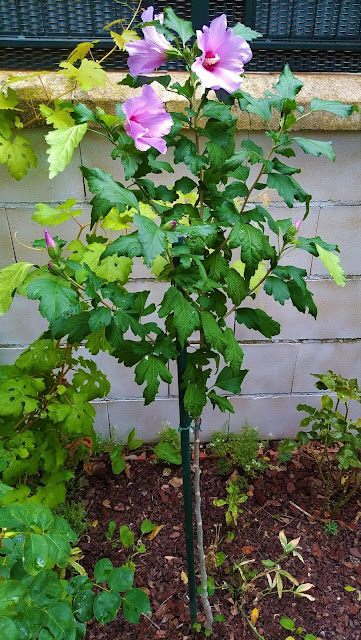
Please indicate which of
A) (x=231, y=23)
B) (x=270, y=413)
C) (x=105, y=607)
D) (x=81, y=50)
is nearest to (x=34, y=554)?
(x=105, y=607)

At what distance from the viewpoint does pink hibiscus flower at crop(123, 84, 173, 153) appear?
933 mm

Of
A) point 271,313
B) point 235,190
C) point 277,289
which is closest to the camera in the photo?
point 235,190

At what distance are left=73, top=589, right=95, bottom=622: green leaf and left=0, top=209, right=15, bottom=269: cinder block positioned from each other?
4.25 feet

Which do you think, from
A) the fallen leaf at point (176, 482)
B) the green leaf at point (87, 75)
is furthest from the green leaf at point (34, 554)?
the green leaf at point (87, 75)

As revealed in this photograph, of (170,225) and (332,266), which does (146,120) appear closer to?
(170,225)

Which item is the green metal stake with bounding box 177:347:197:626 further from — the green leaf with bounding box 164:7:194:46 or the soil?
the green leaf with bounding box 164:7:194:46

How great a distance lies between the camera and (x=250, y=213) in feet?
3.65

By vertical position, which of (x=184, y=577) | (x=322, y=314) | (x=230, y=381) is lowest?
(x=184, y=577)

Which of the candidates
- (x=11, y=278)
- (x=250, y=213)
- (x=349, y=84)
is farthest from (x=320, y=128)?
(x=11, y=278)

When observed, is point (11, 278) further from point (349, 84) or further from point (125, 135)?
point (349, 84)

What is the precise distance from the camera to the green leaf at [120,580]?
1.32 meters

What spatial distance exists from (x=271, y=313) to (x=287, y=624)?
118 cm

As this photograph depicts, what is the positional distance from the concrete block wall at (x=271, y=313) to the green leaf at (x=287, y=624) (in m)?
0.91

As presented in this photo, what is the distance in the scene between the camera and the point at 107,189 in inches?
37.0
